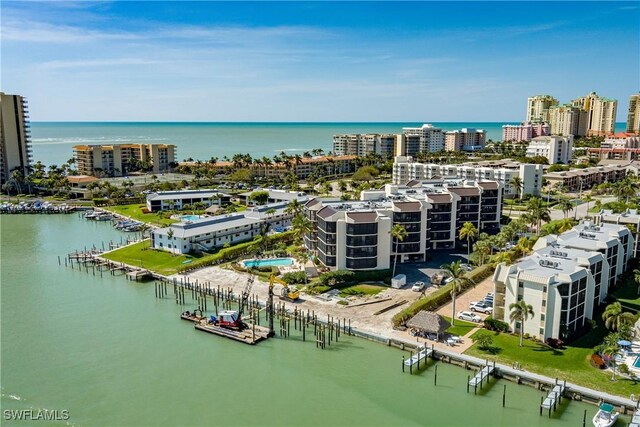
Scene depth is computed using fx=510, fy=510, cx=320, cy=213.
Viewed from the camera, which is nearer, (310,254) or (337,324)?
(337,324)

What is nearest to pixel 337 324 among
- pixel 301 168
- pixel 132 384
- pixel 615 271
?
pixel 132 384

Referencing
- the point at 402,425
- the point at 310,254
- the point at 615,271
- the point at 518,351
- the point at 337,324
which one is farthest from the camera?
the point at 310,254

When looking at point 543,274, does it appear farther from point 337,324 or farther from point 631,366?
point 337,324

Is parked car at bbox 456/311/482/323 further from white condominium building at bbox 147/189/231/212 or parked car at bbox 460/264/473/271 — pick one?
white condominium building at bbox 147/189/231/212

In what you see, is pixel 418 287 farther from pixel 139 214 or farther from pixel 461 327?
pixel 139 214

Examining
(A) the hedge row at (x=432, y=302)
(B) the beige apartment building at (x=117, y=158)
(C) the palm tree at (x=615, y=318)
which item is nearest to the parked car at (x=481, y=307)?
(A) the hedge row at (x=432, y=302)

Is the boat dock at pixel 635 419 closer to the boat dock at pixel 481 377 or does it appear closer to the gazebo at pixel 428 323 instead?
the boat dock at pixel 481 377

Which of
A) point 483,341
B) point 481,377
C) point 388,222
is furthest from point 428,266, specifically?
point 481,377

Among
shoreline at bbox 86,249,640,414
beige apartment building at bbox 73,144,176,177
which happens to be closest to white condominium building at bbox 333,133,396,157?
beige apartment building at bbox 73,144,176,177
